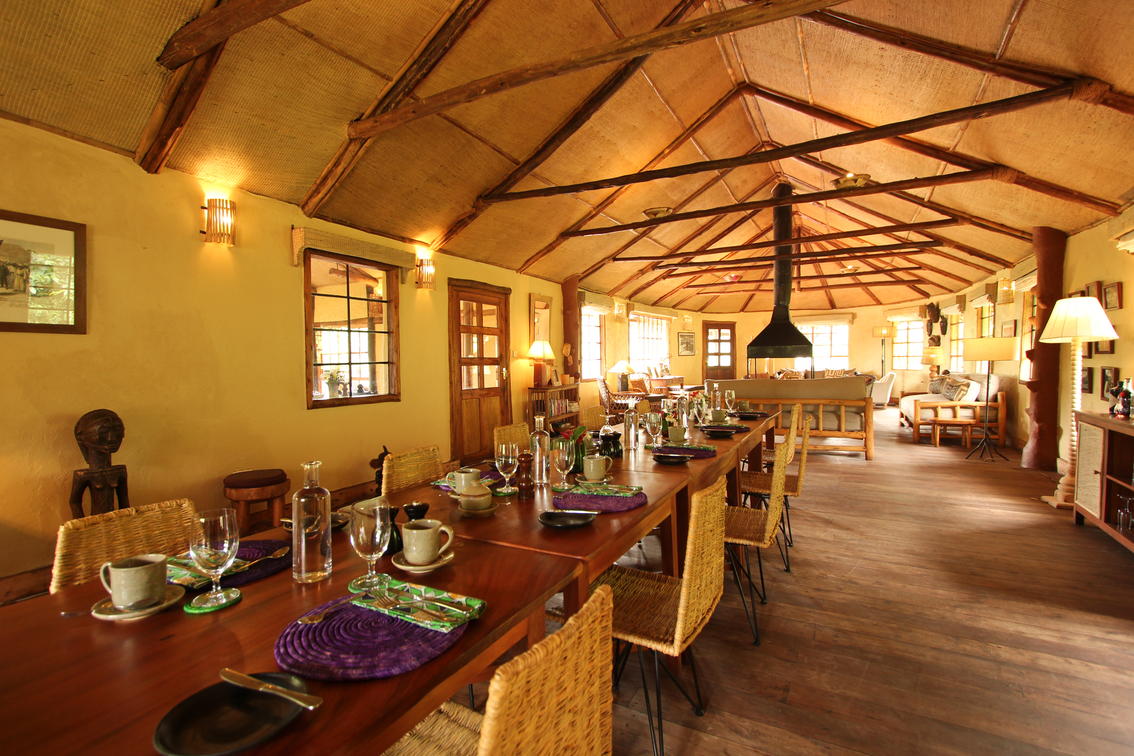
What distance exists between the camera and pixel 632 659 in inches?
92.6

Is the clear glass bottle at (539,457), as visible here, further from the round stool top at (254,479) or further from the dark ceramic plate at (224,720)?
the round stool top at (254,479)

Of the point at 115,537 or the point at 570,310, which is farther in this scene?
the point at 570,310

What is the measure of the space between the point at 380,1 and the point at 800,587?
4.20 metres

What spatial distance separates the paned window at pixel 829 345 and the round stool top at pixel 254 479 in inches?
518

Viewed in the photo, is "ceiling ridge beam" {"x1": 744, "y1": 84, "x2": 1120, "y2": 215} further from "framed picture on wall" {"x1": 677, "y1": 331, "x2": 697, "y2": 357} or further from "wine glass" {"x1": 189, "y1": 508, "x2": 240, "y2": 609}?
"framed picture on wall" {"x1": 677, "y1": 331, "x2": 697, "y2": 357}

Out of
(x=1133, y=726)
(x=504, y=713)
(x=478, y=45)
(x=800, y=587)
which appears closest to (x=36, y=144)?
(x=478, y=45)

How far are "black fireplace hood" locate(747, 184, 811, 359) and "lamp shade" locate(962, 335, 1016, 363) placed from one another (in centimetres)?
188

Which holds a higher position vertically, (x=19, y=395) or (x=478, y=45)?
(x=478, y=45)

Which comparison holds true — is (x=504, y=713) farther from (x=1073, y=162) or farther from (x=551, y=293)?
(x=551, y=293)

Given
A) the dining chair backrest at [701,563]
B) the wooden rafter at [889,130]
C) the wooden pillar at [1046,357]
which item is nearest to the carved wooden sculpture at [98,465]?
the dining chair backrest at [701,563]

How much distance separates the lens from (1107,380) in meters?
4.66

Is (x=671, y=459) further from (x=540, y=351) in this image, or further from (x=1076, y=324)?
(x=540, y=351)

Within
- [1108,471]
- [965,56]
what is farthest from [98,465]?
[1108,471]

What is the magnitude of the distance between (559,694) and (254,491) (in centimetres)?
326
